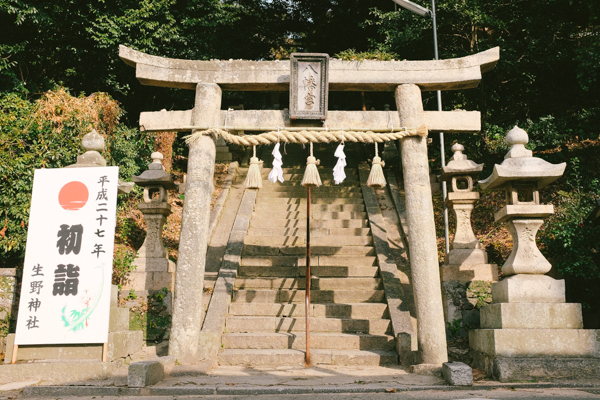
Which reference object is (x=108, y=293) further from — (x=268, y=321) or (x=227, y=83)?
(x=227, y=83)

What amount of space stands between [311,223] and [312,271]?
1758 millimetres

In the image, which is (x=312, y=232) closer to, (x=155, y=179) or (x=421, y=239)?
(x=155, y=179)

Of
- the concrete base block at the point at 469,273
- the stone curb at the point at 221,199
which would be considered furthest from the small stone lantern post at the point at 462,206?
the stone curb at the point at 221,199

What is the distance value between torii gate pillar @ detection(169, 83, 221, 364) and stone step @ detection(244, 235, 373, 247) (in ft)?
9.22

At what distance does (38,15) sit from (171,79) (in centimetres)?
628

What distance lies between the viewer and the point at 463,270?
22.1ft

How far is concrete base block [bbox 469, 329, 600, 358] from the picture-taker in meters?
5.01

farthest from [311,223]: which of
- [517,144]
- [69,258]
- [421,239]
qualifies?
[69,258]

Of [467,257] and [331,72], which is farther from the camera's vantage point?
[467,257]

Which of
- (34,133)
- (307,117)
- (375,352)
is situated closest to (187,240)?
(307,117)

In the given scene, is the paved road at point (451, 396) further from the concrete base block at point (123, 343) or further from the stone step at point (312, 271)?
the stone step at point (312, 271)

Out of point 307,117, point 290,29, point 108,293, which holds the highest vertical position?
point 290,29

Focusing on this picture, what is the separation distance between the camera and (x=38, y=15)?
9.98 meters

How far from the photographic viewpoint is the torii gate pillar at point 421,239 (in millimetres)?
5340
